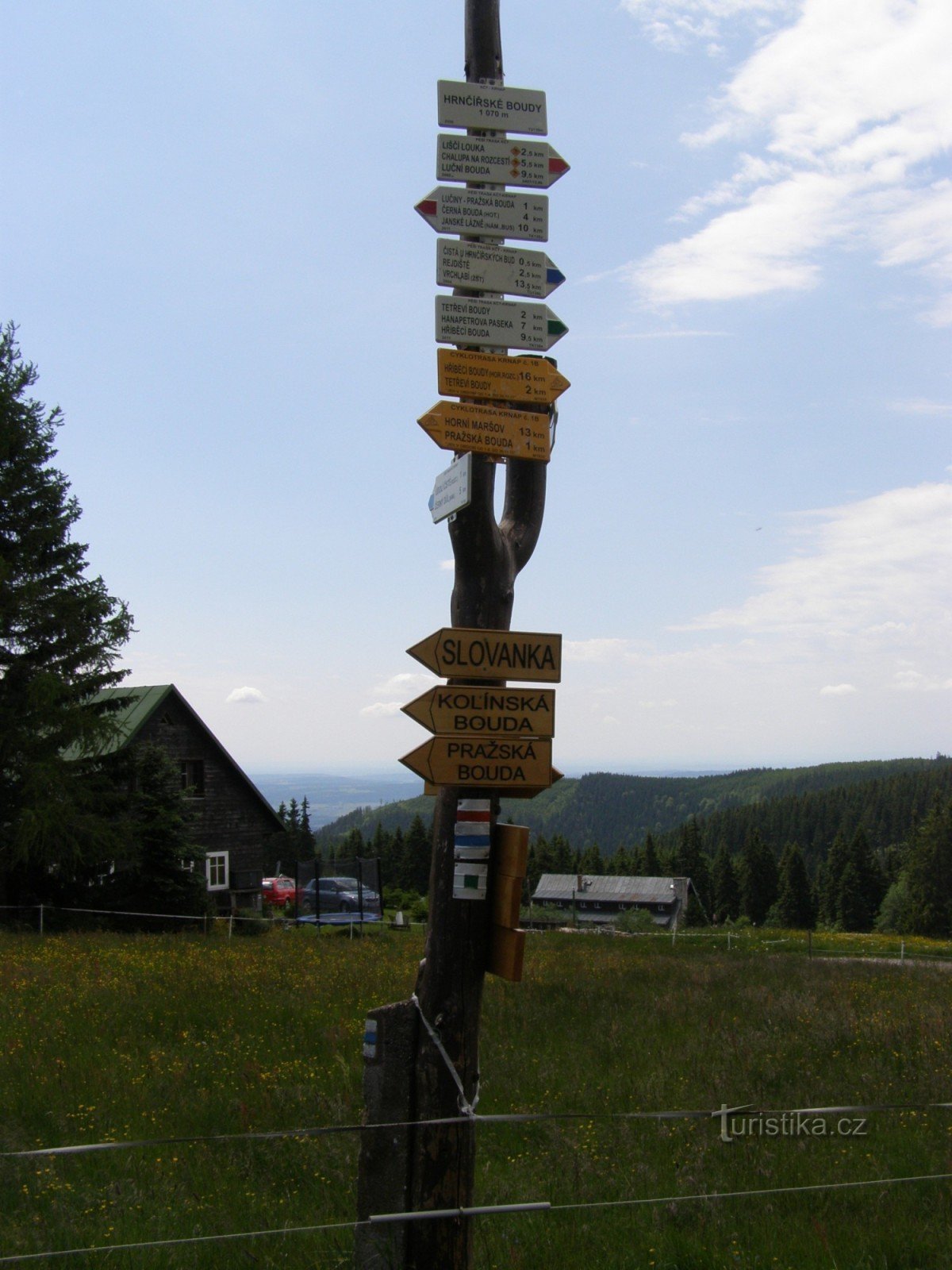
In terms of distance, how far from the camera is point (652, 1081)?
862 centimetres

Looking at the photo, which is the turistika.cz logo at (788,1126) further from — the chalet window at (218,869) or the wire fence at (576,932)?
the chalet window at (218,869)

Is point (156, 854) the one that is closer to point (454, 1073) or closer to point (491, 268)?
point (454, 1073)

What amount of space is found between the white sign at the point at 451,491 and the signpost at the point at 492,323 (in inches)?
24.9

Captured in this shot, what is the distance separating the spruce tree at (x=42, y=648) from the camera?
23.3 metres

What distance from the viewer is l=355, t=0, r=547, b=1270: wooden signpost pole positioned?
14.4ft

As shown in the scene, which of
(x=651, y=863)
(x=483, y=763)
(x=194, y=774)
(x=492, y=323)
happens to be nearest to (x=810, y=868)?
(x=651, y=863)

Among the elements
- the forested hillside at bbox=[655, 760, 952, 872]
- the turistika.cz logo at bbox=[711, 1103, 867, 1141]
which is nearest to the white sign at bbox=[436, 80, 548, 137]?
the turistika.cz logo at bbox=[711, 1103, 867, 1141]

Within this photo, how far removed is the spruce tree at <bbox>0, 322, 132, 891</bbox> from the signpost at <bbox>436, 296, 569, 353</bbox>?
20.5m

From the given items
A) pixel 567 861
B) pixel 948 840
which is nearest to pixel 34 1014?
pixel 948 840

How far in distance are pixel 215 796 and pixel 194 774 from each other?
1151mm

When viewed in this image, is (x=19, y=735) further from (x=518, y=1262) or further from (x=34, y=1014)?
(x=518, y=1262)

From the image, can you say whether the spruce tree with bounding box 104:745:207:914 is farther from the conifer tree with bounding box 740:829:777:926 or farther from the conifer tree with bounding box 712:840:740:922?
the conifer tree with bounding box 712:840:740:922

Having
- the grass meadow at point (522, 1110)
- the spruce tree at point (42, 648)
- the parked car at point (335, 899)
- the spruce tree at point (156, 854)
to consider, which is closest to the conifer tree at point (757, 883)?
the parked car at point (335, 899)

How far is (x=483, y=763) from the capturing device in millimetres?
4547
